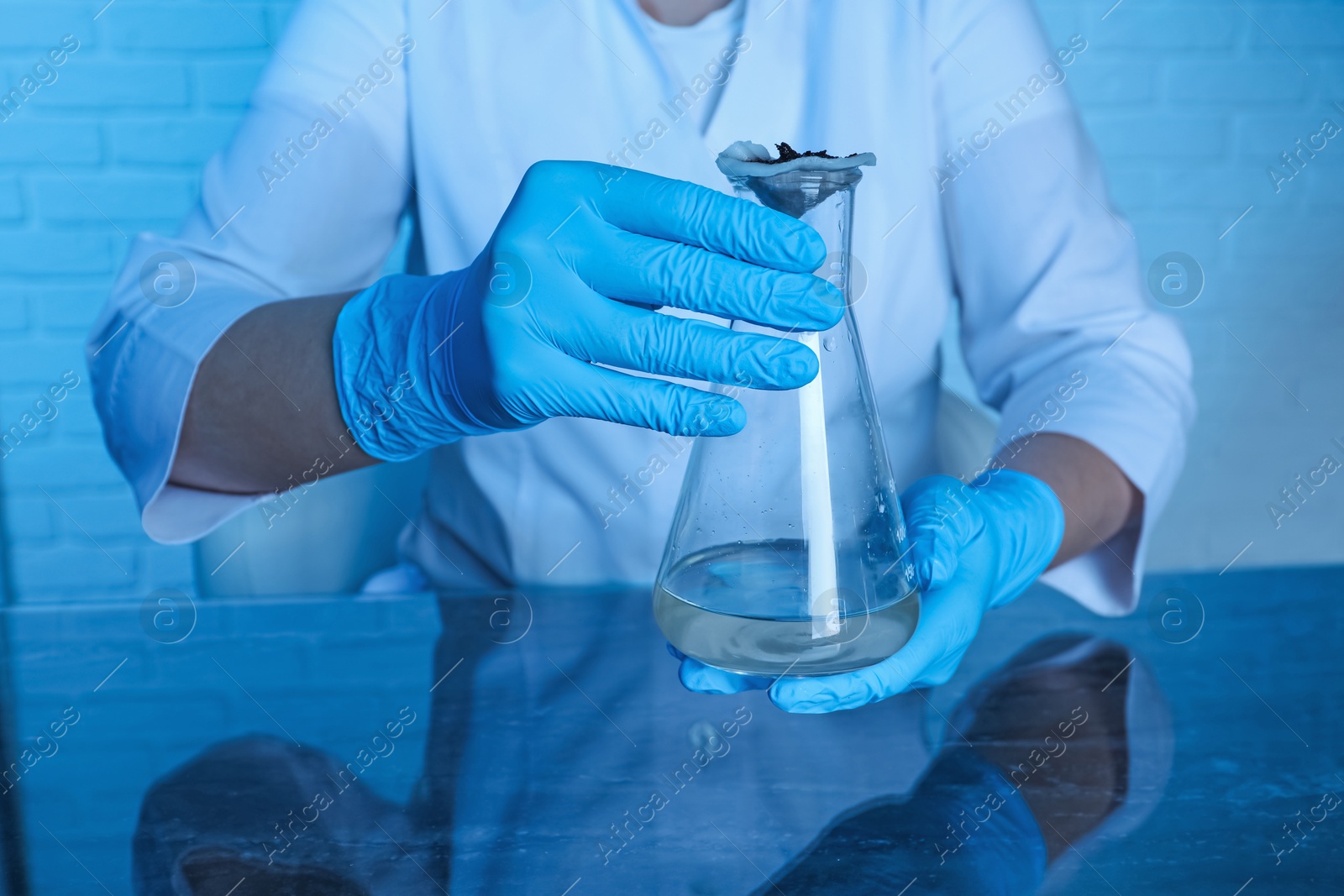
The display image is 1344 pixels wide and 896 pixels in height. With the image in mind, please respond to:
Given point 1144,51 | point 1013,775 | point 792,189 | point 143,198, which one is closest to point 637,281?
point 792,189

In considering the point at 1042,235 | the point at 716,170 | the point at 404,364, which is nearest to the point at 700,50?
the point at 716,170

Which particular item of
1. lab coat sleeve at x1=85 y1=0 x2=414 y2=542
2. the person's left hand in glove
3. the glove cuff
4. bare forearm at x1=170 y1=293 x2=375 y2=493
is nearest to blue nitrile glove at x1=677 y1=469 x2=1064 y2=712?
the person's left hand in glove

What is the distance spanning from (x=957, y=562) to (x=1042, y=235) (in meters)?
0.52

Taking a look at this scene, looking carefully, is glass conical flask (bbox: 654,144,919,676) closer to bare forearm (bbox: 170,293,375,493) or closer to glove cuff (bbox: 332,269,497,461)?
glove cuff (bbox: 332,269,497,461)

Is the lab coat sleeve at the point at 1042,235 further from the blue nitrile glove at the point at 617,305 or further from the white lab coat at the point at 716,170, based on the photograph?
the blue nitrile glove at the point at 617,305

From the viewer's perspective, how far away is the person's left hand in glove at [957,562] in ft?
2.30

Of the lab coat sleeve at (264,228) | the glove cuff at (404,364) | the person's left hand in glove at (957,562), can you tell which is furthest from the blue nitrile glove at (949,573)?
the lab coat sleeve at (264,228)

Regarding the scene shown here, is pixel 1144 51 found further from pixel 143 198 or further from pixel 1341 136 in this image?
pixel 143 198

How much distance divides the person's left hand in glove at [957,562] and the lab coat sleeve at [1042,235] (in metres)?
0.11

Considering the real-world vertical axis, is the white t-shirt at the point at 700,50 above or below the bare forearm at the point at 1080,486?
above

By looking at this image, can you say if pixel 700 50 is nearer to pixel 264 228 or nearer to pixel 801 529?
pixel 264 228

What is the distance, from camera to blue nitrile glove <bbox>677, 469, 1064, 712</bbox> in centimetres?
69

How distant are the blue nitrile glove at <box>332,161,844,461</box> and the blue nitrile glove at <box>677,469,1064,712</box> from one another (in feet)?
0.64

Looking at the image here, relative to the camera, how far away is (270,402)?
969 mm
